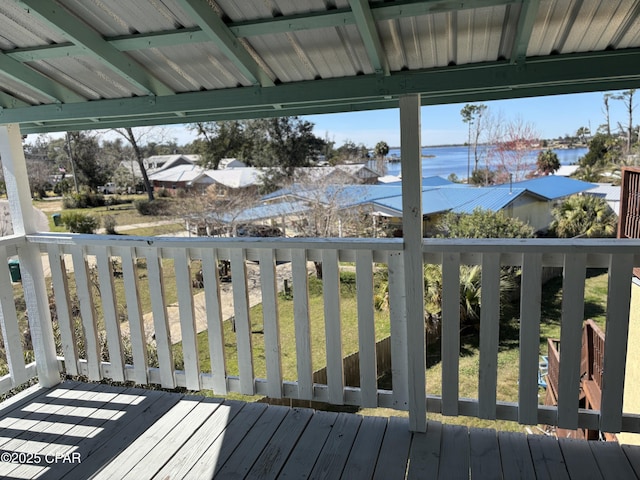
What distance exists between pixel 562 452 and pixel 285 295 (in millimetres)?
10779

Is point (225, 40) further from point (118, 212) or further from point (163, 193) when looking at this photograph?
point (163, 193)

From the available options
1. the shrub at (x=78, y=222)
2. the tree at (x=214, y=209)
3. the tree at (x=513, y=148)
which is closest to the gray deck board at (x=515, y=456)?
the tree at (x=214, y=209)

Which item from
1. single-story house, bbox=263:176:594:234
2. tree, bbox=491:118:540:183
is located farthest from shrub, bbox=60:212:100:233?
tree, bbox=491:118:540:183

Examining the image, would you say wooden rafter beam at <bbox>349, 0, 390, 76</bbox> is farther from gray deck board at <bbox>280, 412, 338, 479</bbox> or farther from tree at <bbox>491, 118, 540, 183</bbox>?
tree at <bbox>491, 118, 540, 183</bbox>

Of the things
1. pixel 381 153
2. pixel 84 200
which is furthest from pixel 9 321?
pixel 381 153

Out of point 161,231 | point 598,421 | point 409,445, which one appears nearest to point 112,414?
point 409,445

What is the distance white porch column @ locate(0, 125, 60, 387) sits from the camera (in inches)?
103

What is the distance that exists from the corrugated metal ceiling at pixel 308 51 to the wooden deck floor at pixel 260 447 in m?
1.51

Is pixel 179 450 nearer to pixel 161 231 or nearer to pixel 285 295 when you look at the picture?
pixel 285 295

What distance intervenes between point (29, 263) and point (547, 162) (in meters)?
22.3

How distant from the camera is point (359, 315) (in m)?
2.21

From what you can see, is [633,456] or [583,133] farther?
[583,133]

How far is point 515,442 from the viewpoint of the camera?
→ 2.04 meters

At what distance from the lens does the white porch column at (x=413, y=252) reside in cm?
195
